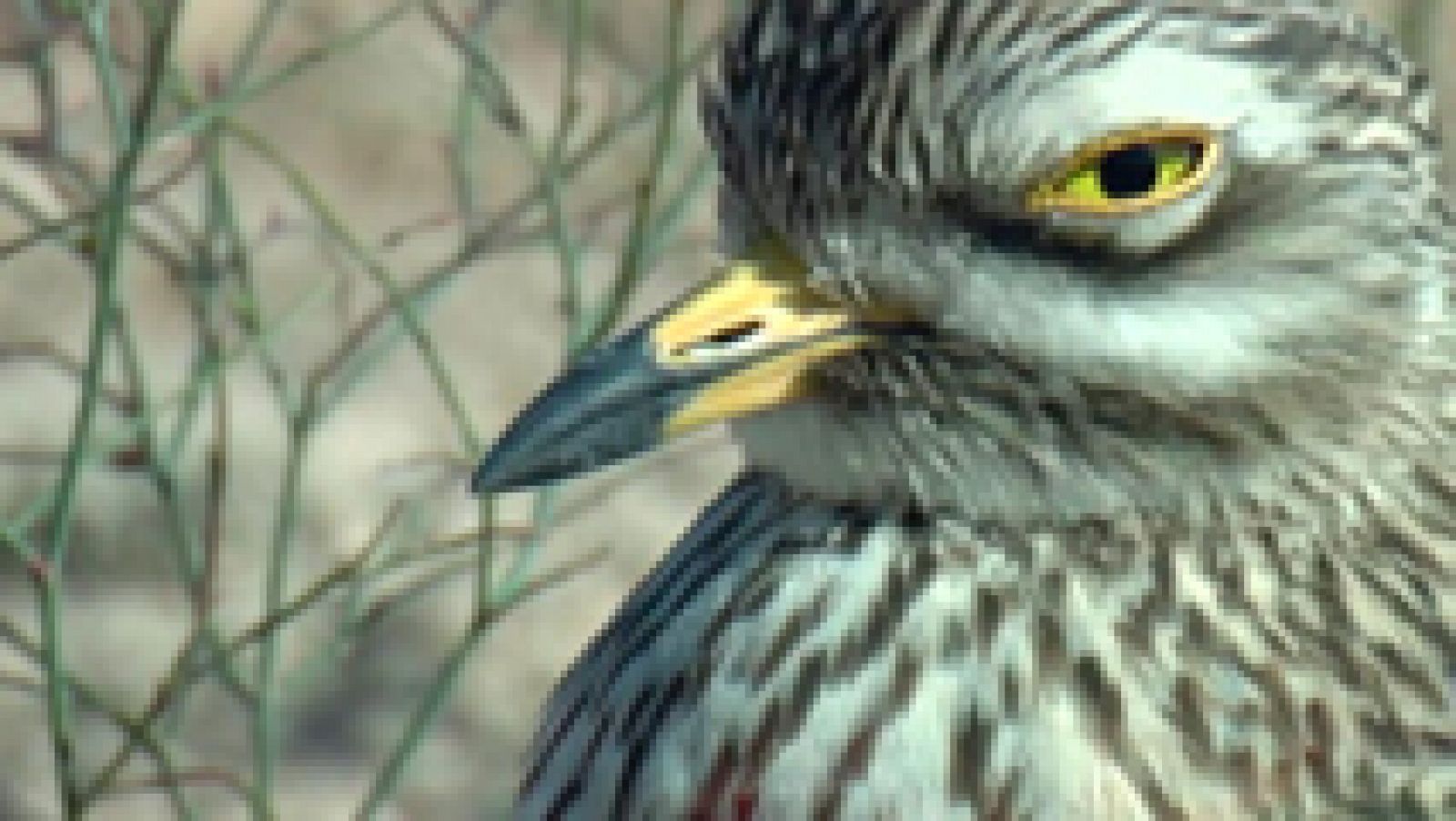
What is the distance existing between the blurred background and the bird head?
0.93 meters

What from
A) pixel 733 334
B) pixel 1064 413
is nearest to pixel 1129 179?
pixel 1064 413

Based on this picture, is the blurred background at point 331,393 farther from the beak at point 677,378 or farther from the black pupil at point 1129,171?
the black pupil at point 1129,171

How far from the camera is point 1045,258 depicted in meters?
2.13

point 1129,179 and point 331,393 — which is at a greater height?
point 1129,179

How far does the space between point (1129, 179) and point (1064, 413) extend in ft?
0.71

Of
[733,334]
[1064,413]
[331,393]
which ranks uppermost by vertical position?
[733,334]

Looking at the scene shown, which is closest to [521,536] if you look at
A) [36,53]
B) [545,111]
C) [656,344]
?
[36,53]

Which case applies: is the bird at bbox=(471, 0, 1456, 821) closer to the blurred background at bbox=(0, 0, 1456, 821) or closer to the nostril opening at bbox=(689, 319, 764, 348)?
the nostril opening at bbox=(689, 319, 764, 348)

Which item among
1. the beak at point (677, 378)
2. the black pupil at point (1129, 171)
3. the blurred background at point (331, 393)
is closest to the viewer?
the black pupil at point (1129, 171)

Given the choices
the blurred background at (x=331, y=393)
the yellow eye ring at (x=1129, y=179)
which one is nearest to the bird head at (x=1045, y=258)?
the yellow eye ring at (x=1129, y=179)

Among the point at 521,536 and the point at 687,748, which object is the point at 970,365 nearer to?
the point at 687,748

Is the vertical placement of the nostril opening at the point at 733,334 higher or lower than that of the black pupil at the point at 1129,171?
lower

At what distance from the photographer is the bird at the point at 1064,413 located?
2.12 meters

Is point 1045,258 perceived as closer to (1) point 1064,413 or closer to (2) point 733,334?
(1) point 1064,413
